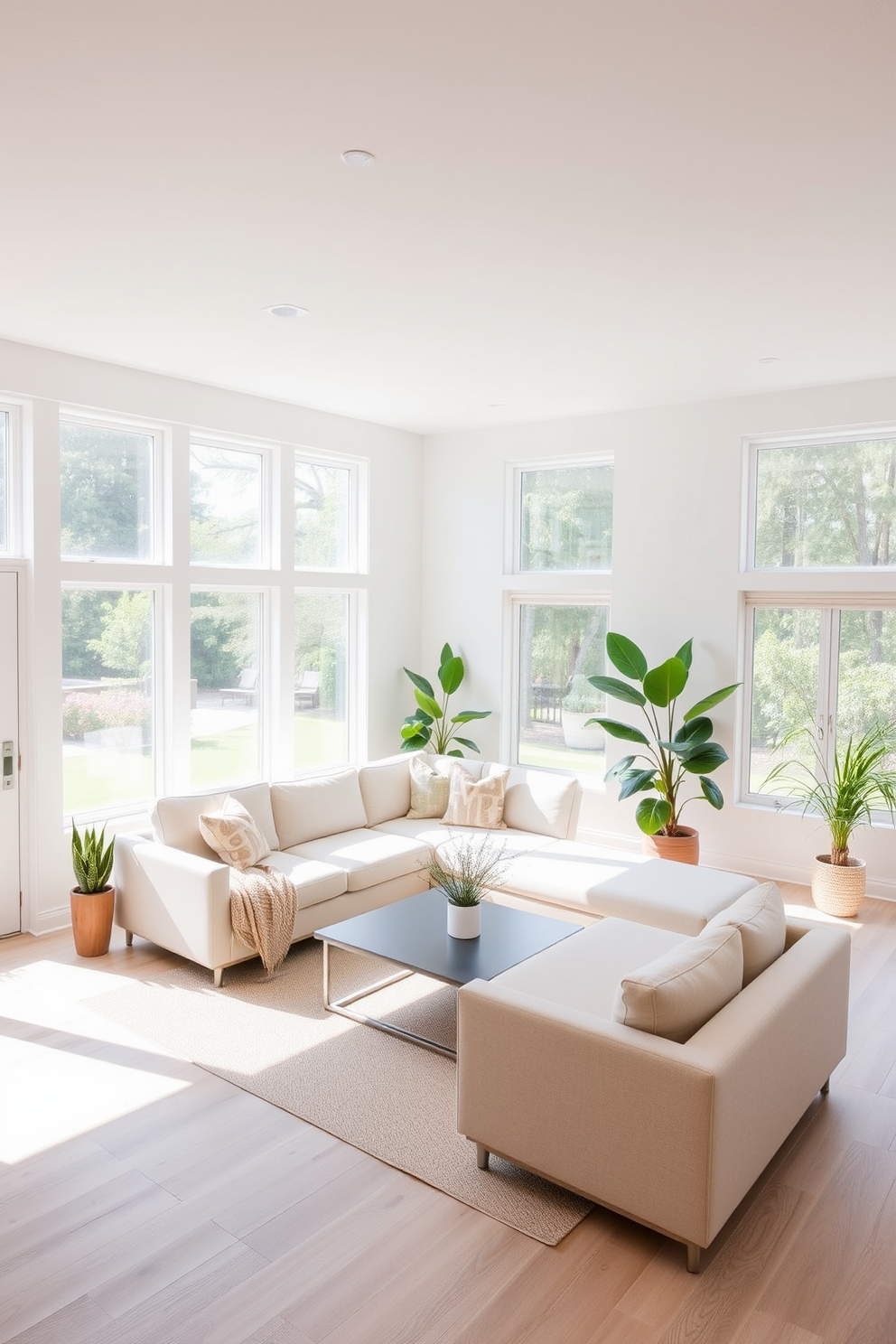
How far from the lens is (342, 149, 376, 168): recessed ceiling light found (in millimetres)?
2641

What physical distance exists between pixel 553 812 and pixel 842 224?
340 cm

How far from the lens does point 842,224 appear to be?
A: 3125 mm

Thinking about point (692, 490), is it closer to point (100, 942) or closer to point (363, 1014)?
point (363, 1014)

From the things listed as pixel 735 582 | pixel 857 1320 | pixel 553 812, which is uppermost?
pixel 735 582

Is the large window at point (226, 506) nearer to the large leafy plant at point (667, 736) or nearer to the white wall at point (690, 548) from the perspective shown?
the white wall at point (690, 548)

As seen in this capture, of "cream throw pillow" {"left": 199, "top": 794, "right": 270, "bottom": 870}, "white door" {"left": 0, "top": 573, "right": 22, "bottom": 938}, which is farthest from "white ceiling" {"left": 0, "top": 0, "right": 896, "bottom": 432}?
"cream throw pillow" {"left": 199, "top": 794, "right": 270, "bottom": 870}

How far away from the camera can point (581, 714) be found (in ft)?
22.0

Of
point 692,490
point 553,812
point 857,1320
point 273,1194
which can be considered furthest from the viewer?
point 692,490

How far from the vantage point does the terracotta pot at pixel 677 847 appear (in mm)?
5590

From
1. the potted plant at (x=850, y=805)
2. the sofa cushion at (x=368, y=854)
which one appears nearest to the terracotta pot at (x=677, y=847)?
the potted plant at (x=850, y=805)

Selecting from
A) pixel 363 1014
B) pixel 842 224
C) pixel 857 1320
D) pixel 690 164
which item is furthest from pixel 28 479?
pixel 857 1320

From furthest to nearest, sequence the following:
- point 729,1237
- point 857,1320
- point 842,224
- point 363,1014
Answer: point 363,1014
point 842,224
point 729,1237
point 857,1320

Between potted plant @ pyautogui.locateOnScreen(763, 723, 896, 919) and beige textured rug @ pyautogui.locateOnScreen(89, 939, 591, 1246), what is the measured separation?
91.1 inches

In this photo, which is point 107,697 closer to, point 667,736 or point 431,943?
point 431,943
